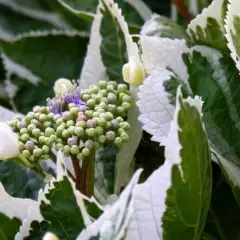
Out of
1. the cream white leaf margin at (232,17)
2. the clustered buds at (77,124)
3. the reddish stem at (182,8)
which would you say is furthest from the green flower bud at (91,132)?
the reddish stem at (182,8)

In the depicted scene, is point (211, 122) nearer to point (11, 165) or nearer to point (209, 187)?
point (209, 187)

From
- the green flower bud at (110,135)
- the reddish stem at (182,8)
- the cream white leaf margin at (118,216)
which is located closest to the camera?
the cream white leaf margin at (118,216)

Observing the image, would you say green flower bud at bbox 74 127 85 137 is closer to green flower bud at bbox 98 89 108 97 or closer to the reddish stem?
green flower bud at bbox 98 89 108 97

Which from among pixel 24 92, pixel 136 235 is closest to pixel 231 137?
pixel 136 235

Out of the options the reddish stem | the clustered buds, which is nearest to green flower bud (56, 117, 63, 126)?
the clustered buds

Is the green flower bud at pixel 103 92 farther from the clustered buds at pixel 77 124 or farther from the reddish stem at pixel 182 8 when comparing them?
the reddish stem at pixel 182 8

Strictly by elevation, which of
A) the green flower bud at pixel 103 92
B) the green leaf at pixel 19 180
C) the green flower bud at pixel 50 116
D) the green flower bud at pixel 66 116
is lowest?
the green leaf at pixel 19 180
